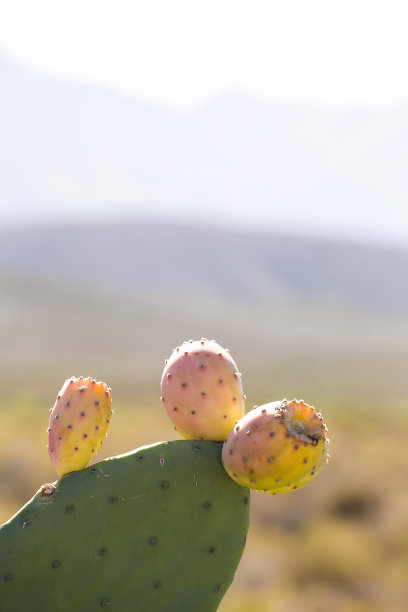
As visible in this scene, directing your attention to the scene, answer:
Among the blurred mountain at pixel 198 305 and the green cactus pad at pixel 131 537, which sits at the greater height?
the blurred mountain at pixel 198 305

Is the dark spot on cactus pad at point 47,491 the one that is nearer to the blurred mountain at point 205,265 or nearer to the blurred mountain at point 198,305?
the blurred mountain at point 198,305

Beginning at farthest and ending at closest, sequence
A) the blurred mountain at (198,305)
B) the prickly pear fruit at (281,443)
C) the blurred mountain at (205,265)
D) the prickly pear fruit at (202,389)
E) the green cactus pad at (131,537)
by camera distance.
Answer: the blurred mountain at (205,265) < the blurred mountain at (198,305) < the prickly pear fruit at (202,389) < the green cactus pad at (131,537) < the prickly pear fruit at (281,443)

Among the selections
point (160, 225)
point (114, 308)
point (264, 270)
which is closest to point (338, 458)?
point (114, 308)

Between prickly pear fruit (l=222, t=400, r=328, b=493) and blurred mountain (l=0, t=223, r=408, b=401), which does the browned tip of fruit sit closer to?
prickly pear fruit (l=222, t=400, r=328, b=493)

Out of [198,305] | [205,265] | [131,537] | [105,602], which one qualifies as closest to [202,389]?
[131,537]

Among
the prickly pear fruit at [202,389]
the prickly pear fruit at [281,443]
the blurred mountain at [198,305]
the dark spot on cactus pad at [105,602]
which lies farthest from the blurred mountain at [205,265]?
the prickly pear fruit at [281,443]

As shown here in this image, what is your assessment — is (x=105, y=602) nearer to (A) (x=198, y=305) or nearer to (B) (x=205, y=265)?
(A) (x=198, y=305)
